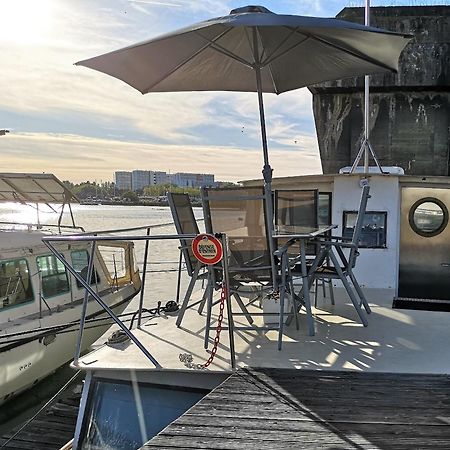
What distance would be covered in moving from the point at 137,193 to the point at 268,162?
40557 mm

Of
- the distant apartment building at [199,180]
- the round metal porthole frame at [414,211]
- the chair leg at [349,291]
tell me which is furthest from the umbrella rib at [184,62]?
the round metal porthole frame at [414,211]

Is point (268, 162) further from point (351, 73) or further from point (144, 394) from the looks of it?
point (144, 394)

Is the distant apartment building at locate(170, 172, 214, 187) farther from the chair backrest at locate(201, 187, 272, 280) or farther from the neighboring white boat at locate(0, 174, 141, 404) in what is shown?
the neighboring white boat at locate(0, 174, 141, 404)

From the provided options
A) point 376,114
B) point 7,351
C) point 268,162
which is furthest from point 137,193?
point 268,162

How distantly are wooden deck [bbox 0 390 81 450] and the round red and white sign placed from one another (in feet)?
10.7

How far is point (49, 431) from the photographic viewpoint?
559cm

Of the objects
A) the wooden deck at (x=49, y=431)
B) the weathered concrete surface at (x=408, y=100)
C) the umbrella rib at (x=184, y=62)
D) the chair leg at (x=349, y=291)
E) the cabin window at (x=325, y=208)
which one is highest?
the weathered concrete surface at (x=408, y=100)

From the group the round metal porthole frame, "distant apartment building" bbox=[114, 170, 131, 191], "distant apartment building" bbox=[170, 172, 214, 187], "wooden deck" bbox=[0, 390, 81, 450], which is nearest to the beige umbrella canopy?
"distant apartment building" bbox=[170, 172, 214, 187]

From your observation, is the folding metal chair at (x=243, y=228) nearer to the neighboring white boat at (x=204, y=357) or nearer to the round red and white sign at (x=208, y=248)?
the neighboring white boat at (x=204, y=357)

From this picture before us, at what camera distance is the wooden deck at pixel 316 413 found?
7.74 ft

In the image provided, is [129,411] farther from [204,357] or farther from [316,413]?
[316,413]

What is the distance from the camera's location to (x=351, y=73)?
205 inches

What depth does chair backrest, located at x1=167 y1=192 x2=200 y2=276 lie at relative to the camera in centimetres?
425

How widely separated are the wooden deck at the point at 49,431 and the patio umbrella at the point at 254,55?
138 inches
